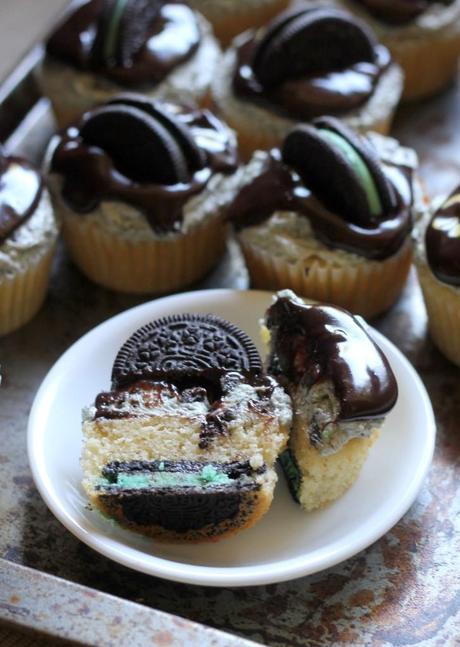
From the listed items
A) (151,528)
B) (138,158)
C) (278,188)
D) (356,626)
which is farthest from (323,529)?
(138,158)

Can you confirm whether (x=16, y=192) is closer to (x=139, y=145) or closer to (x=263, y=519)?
(x=139, y=145)

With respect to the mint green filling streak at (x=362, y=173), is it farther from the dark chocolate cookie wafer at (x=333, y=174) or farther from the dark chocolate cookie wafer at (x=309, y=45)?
the dark chocolate cookie wafer at (x=309, y=45)

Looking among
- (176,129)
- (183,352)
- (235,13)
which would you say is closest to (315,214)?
(176,129)

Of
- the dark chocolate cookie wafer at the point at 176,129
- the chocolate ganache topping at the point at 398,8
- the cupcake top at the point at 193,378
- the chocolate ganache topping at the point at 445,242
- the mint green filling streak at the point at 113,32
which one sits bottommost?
the chocolate ganache topping at the point at 398,8

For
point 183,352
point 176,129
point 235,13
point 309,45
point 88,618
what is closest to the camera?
A: point 88,618

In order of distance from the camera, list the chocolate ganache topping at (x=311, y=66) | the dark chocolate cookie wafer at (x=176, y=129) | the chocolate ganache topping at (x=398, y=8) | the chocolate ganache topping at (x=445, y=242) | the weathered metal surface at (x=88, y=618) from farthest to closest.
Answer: the chocolate ganache topping at (x=398, y=8)
the chocolate ganache topping at (x=311, y=66)
the dark chocolate cookie wafer at (x=176, y=129)
the chocolate ganache topping at (x=445, y=242)
the weathered metal surface at (x=88, y=618)

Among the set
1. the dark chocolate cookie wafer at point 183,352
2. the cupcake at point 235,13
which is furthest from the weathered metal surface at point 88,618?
the cupcake at point 235,13

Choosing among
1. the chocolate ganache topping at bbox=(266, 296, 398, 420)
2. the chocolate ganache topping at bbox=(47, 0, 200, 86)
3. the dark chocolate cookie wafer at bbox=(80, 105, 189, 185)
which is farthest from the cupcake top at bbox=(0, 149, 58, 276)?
the chocolate ganache topping at bbox=(266, 296, 398, 420)
